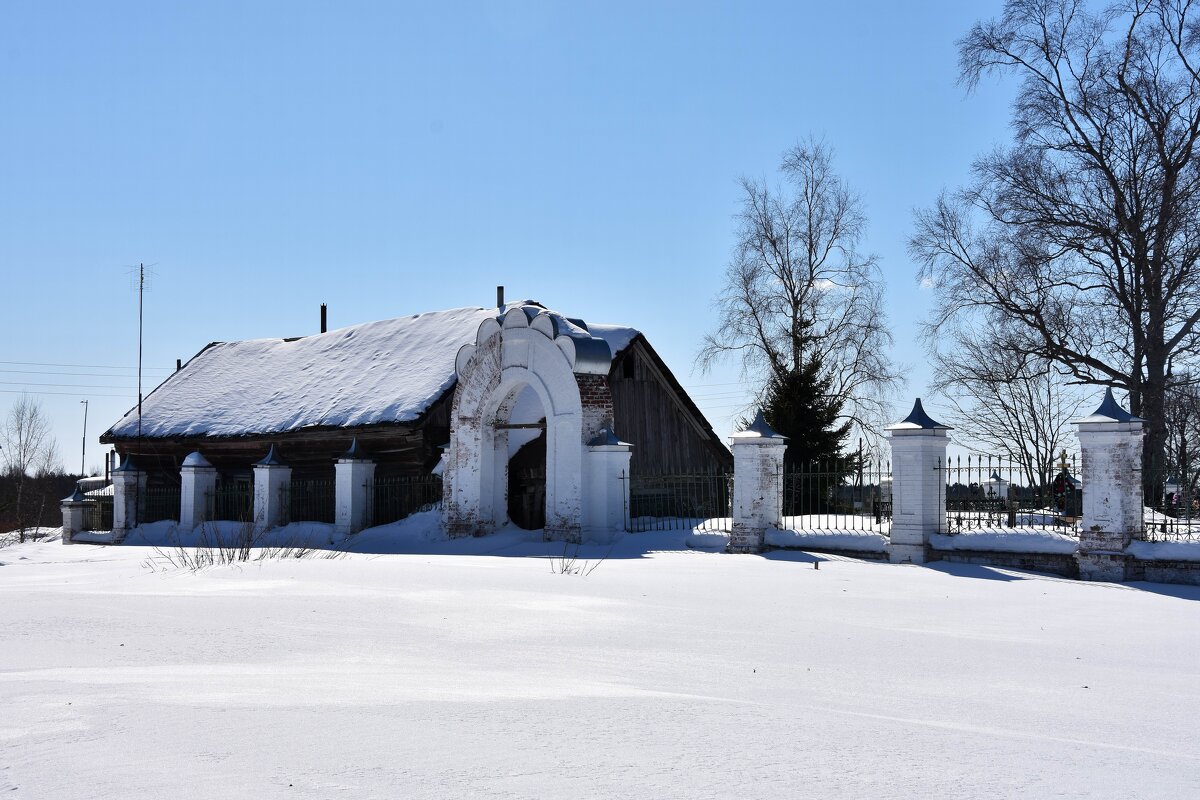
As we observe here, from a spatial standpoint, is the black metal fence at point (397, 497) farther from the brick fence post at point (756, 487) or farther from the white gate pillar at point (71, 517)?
the white gate pillar at point (71, 517)

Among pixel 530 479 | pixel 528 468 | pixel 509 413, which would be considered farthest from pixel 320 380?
pixel 509 413

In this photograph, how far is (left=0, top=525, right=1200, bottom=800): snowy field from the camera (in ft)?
13.7

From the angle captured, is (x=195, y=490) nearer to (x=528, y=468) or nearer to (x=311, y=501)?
(x=311, y=501)

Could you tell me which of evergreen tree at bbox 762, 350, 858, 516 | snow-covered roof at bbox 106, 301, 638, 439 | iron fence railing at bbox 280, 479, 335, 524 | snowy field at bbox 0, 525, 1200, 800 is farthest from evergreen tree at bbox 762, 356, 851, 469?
snowy field at bbox 0, 525, 1200, 800

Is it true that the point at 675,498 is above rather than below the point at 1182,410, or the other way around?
below

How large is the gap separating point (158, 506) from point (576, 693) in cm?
2705

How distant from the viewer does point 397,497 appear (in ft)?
78.2

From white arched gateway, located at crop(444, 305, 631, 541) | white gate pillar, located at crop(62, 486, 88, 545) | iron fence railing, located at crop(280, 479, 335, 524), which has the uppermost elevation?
white arched gateway, located at crop(444, 305, 631, 541)

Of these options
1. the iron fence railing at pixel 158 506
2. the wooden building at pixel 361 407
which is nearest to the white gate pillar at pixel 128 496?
the iron fence railing at pixel 158 506

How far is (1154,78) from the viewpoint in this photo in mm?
22469

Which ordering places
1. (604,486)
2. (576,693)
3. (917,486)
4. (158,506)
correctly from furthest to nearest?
1. (158,506)
2. (604,486)
3. (917,486)
4. (576,693)

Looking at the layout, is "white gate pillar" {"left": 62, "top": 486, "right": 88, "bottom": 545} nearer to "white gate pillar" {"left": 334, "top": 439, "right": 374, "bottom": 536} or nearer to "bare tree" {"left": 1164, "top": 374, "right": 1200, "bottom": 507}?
"white gate pillar" {"left": 334, "top": 439, "right": 374, "bottom": 536}

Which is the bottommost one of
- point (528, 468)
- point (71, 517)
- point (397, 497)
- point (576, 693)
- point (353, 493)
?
point (71, 517)

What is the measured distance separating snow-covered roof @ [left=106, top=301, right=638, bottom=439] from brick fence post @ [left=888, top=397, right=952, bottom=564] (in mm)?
10755
